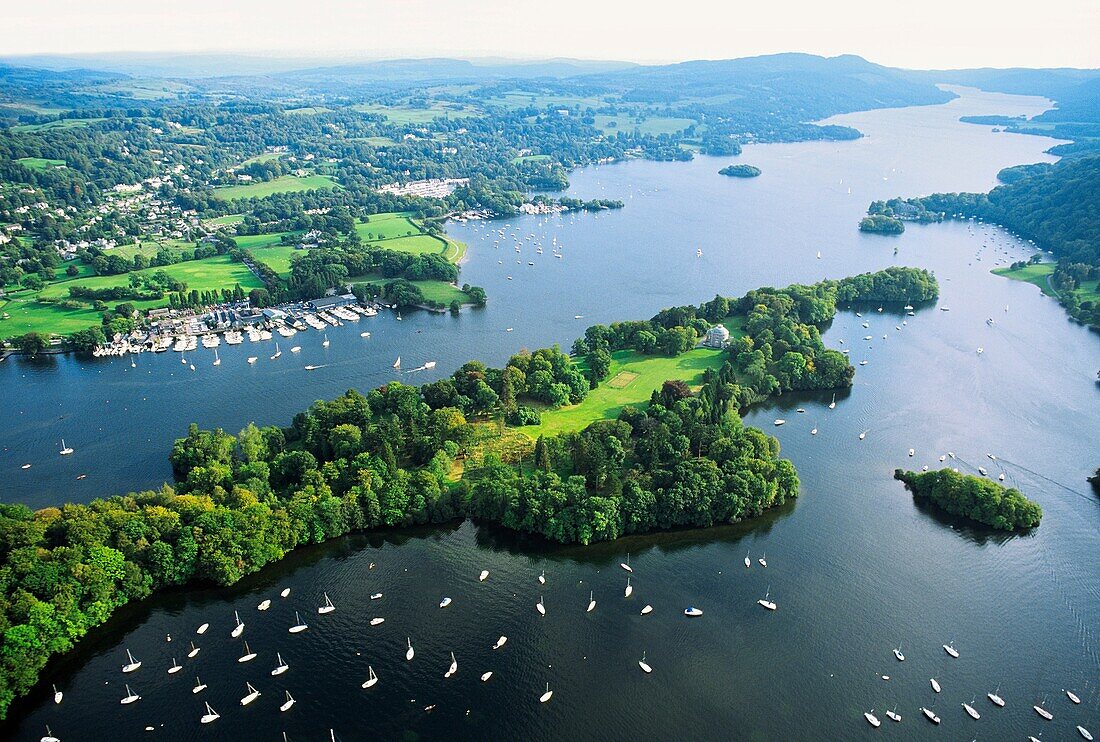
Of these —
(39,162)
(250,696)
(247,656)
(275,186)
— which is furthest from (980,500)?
(39,162)

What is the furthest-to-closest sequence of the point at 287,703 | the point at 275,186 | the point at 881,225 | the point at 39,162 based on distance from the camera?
the point at 275,186, the point at 39,162, the point at 881,225, the point at 287,703

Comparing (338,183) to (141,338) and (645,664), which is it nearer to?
(141,338)

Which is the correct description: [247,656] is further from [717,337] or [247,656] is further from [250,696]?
[717,337]

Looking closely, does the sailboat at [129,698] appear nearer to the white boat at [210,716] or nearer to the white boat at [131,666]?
the white boat at [131,666]

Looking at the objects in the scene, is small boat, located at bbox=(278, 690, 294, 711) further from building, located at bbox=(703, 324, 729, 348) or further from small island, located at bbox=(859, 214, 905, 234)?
small island, located at bbox=(859, 214, 905, 234)

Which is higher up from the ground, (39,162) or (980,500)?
(39,162)

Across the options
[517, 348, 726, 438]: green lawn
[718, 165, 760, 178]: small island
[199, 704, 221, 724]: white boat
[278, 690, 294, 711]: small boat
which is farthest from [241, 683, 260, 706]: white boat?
[718, 165, 760, 178]: small island
